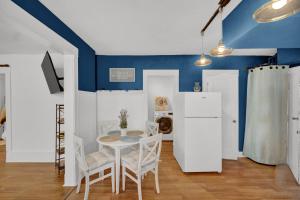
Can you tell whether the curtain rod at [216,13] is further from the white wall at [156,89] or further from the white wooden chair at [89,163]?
the white wall at [156,89]

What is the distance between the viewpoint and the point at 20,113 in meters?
3.58

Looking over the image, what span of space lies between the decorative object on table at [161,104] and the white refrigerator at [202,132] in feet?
8.24

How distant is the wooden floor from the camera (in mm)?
2346

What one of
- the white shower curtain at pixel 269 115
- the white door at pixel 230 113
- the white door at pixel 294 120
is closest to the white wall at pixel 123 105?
the white door at pixel 230 113

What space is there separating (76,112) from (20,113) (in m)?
1.97

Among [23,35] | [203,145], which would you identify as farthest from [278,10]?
[23,35]

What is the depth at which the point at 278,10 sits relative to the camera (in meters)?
1.00

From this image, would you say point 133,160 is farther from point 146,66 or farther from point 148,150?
point 146,66

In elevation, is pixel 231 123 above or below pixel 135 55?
below

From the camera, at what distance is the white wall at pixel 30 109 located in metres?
3.56

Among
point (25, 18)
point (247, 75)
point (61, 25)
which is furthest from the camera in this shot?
point (247, 75)

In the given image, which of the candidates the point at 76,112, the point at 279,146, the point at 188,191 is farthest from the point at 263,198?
the point at 76,112

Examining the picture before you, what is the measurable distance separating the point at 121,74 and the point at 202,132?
2.43 m

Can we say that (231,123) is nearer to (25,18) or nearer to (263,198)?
(263,198)
